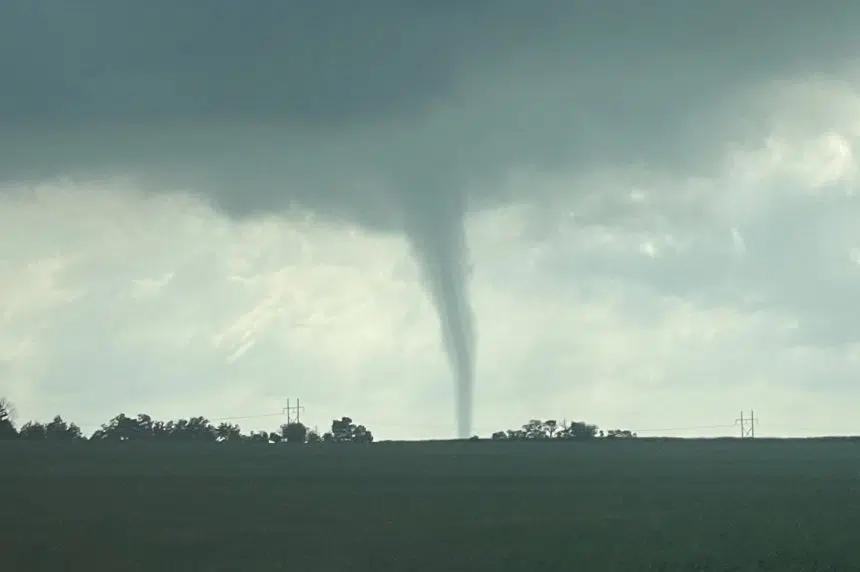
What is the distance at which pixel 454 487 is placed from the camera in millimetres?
88188

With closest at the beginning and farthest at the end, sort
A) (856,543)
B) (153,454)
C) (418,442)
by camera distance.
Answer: (856,543) → (153,454) → (418,442)

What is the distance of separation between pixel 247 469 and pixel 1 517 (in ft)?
163

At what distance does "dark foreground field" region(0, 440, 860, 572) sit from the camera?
152 ft

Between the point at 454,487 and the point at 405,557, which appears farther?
the point at 454,487

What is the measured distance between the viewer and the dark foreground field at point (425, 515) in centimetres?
4622

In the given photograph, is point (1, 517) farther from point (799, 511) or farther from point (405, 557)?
point (799, 511)

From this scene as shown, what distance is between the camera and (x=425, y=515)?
2537 inches

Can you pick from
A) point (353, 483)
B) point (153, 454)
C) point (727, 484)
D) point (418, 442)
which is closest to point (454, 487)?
point (353, 483)

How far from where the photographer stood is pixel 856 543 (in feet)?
163

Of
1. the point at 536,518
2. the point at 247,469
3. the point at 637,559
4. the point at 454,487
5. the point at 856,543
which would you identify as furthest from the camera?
the point at 247,469

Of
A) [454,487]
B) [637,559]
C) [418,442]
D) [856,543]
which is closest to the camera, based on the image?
[637,559]

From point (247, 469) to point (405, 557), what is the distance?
68099 millimetres

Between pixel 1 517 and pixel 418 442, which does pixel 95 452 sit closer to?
pixel 418 442

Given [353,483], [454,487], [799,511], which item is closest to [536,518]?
[799,511]
